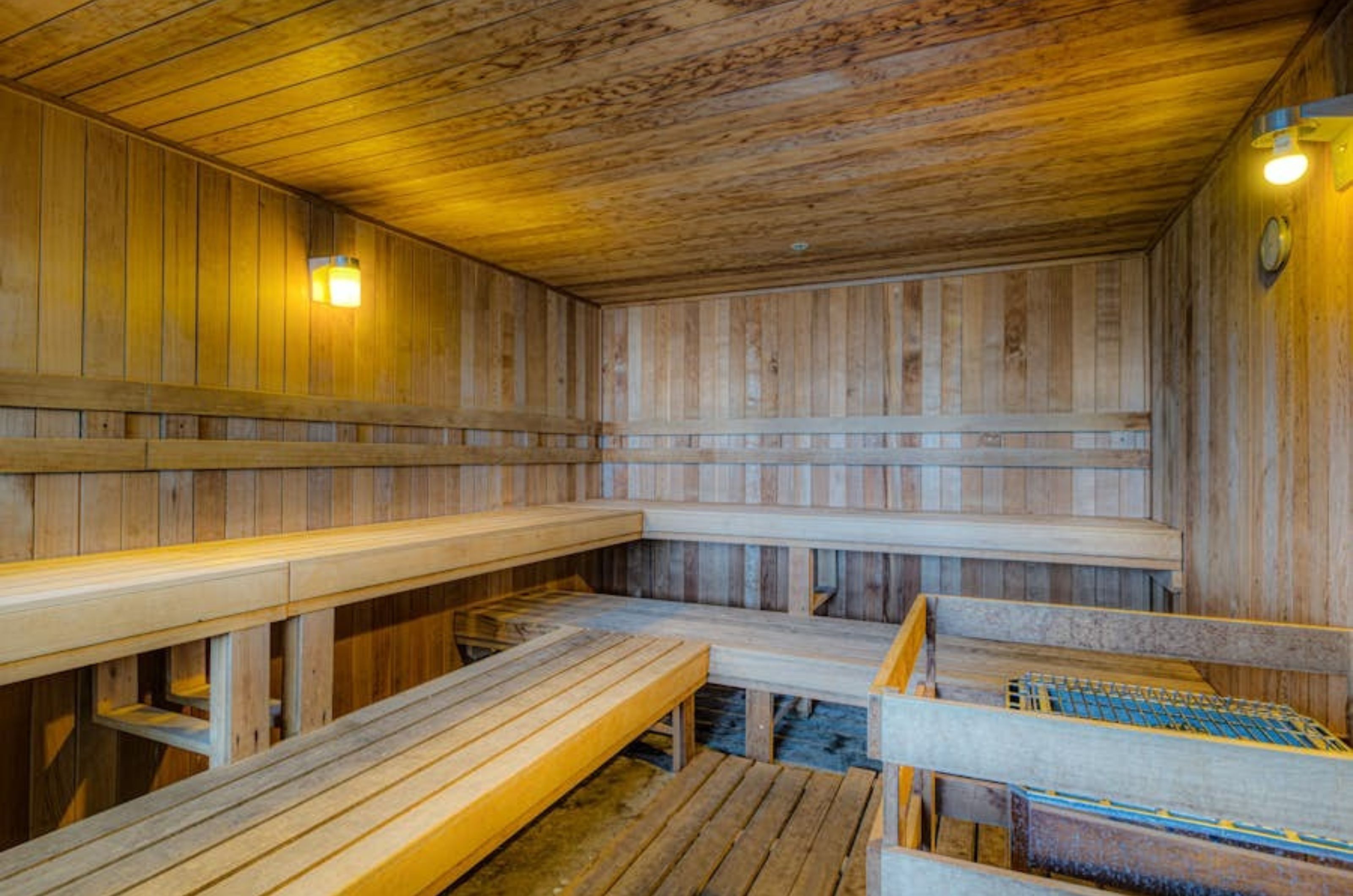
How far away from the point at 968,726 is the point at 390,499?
260cm

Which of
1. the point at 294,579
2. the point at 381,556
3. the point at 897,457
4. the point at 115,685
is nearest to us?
the point at 294,579

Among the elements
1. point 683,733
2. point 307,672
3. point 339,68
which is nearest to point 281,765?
point 307,672

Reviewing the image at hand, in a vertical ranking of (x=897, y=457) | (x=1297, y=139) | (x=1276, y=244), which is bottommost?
(x=897, y=457)

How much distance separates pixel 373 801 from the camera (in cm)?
148

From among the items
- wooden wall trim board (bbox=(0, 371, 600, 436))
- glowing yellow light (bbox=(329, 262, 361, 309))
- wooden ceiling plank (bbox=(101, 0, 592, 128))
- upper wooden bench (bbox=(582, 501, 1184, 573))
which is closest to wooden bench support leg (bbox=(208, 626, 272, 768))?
wooden wall trim board (bbox=(0, 371, 600, 436))

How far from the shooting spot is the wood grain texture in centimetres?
160

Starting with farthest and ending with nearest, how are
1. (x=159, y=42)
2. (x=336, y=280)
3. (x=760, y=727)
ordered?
(x=760, y=727)
(x=336, y=280)
(x=159, y=42)

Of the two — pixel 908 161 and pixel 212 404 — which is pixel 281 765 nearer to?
pixel 212 404

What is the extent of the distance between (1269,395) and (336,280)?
305 cm

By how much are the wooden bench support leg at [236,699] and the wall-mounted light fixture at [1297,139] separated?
8.65 ft

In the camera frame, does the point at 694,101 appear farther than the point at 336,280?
No

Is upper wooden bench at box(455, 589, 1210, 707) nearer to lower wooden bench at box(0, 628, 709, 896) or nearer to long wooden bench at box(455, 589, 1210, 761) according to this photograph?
long wooden bench at box(455, 589, 1210, 761)

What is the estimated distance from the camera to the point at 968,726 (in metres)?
1.05

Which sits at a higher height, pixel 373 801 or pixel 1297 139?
pixel 1297 139
